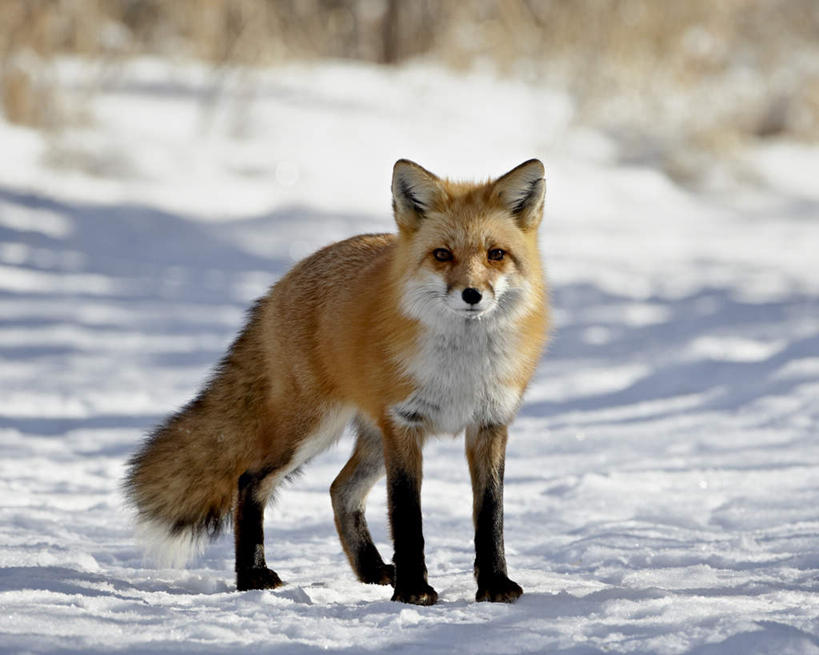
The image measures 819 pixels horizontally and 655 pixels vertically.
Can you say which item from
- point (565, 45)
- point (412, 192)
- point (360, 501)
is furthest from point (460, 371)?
point (565, 45)

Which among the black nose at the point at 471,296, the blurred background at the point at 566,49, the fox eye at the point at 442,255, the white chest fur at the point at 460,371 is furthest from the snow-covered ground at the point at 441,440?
the fox eye at the point at 442,255

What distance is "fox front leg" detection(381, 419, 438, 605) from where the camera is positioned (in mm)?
3479

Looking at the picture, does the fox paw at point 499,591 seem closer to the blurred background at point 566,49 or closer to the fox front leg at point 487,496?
the fox front leg at point 487,496

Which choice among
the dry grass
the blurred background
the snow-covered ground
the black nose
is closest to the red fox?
the black nose

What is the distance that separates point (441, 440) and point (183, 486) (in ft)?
5.21

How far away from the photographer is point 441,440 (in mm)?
5309

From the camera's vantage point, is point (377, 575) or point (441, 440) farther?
point (441, 440)

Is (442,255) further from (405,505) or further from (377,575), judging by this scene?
(377,575)

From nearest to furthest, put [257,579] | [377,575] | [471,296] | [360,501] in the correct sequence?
1. [471,296]
2. [257,579]
3. [377,575]
4. [360,501]

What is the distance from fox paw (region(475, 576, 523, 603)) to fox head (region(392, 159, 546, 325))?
82cm

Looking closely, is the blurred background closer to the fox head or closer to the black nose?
the fox head

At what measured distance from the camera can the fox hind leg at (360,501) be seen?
4062 mm

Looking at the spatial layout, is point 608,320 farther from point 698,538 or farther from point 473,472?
point 473,472

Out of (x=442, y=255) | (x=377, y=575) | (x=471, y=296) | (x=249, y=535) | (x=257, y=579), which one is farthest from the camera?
(x=377, y=575)
